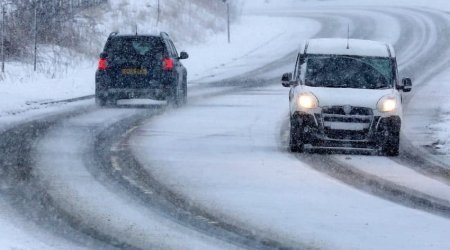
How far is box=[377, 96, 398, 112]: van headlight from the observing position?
16516 millimetres

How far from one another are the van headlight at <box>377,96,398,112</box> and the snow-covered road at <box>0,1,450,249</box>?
28.3 inches

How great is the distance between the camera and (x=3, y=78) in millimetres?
28516

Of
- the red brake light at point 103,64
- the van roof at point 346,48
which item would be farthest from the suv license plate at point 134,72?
the van roof at point 346,48

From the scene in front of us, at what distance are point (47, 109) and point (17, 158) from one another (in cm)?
855

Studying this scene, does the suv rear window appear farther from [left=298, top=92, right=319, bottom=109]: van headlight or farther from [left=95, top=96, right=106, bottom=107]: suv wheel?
[left=298, top=92, right=319, bottom=109]: van headlight

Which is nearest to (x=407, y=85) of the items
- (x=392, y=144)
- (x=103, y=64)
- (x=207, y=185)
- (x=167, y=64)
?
(x=392, y=144)

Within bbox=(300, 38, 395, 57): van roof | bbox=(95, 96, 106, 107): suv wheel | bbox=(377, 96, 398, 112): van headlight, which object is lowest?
bbox=(95, 96, 106, 107): suv wheel

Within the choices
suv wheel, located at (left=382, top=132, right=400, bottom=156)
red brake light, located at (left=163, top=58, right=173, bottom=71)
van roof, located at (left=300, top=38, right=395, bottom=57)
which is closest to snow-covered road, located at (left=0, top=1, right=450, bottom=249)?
suv wheel, located at (left=382, top=132, right=400, bottom=156)

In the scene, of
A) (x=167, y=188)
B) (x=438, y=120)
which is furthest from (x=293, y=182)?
(x=438, y=120)

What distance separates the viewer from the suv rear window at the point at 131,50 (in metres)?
24.5

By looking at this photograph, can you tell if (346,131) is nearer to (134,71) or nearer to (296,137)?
(296,137)

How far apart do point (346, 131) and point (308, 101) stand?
0.70 m

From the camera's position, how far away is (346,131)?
1639cm

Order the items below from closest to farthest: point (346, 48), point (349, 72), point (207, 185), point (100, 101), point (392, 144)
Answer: point (207, 185)
point (392, 144)
point (349, 72)
point (346, 48)
point (100, 101)
